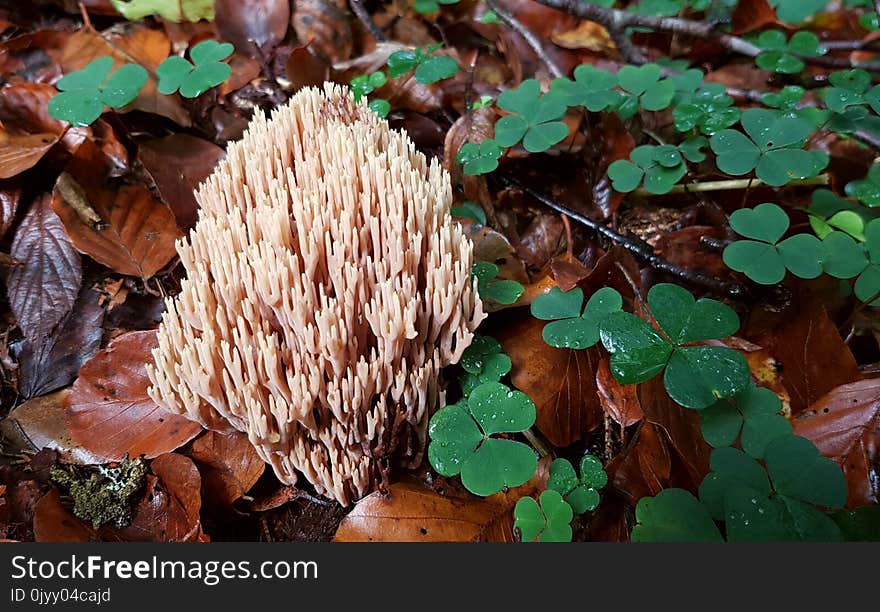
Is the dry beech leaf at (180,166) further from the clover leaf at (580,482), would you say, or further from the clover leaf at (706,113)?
the clover leaf at (706,113)

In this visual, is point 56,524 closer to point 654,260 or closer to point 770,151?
point 654,260

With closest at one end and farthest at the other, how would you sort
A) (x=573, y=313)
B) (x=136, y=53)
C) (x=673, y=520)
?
(x=673, y=520) → (x=573, y=313) → (x=136, y=53)

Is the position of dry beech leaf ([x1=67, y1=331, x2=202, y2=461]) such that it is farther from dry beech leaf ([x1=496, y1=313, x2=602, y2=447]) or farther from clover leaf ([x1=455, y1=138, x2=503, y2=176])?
clover leaf ([x1=455, y1=138, x2=503, y2=176])

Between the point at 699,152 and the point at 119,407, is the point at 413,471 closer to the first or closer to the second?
the point at 119,407

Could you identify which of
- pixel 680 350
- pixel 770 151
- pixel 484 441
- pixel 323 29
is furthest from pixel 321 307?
pixel 323 29

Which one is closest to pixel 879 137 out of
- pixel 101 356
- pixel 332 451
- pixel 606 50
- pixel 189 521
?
pixel 606 50

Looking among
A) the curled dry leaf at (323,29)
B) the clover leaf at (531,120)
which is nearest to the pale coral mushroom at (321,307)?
the clover leaf at (531,120)
